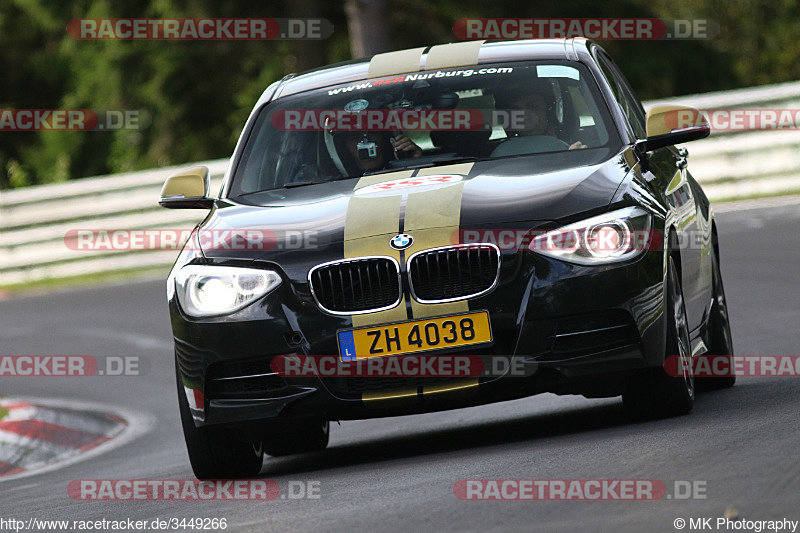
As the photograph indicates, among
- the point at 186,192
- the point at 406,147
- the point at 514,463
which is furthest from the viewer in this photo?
the point at 186,192

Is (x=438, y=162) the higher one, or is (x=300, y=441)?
(x=438, y=162)

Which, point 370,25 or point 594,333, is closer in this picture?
point 594,333

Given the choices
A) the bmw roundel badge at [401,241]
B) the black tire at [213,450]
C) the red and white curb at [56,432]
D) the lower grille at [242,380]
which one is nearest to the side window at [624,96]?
the bmw roundel badge at [401,241]

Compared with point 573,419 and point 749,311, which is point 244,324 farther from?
point 749,311

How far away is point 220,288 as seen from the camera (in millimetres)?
6445

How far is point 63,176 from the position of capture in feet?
84.2

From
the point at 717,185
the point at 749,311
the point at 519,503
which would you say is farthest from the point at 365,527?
the point at 717,185

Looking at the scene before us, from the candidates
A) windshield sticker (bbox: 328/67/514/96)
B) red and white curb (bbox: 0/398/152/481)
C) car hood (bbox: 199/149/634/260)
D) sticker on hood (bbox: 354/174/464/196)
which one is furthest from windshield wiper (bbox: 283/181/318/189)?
red and white curb (bbox: 0/398/152/481)

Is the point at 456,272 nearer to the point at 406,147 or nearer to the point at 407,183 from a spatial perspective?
the point at 407,183

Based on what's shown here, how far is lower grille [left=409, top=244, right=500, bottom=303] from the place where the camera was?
6176 mm

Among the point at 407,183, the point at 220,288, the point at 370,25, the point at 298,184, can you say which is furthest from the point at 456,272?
the point at 370,25

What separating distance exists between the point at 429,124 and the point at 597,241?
4.91 ft

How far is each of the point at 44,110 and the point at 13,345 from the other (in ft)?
85.1

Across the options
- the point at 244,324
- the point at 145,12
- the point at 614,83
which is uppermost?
the point at 145,12
